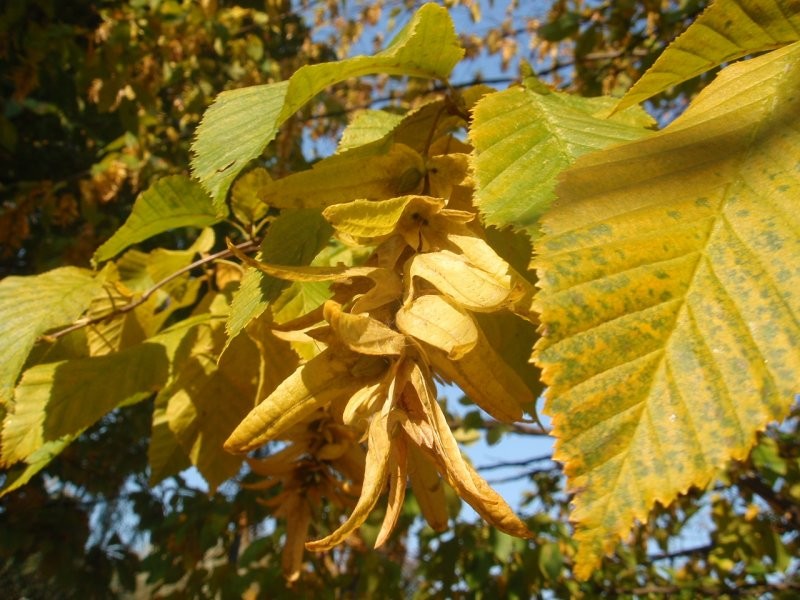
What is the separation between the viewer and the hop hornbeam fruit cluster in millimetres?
513

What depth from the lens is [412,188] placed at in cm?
72

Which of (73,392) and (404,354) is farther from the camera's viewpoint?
(73,392)

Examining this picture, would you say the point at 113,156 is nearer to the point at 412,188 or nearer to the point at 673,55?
the point at 412,188

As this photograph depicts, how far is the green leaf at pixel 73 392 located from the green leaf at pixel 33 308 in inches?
3.5

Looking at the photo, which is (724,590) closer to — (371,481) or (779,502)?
(779,502)

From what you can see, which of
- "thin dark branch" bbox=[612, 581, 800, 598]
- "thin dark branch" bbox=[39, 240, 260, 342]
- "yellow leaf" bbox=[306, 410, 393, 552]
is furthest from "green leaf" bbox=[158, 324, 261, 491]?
"thin dark branch" bbox=[612, 581, 800, 598]

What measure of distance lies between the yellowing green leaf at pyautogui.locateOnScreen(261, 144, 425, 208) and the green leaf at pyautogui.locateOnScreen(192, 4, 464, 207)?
48mm

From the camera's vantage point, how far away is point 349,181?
0.70 m

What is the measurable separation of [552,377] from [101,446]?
4498mm

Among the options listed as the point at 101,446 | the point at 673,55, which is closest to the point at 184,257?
the point at 673,55

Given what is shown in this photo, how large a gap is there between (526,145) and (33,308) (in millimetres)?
769

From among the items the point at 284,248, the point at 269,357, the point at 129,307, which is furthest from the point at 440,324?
the point at 129,307

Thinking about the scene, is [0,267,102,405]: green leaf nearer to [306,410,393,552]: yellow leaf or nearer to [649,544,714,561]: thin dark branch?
[306,410,393,552]: yellow leaf

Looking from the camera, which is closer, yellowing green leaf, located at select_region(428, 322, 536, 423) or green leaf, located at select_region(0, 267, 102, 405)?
yellowing green leaf, located at select_region(428, 322, 536, 423)
